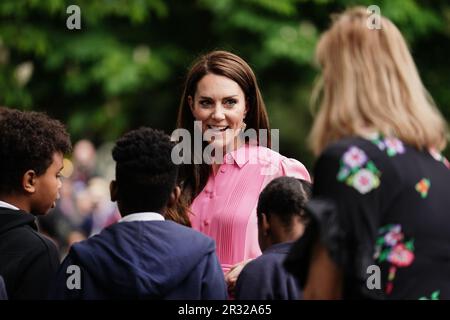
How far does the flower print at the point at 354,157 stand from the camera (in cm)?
369

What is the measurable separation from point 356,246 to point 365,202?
5.4 inches

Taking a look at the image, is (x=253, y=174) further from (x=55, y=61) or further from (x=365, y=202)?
(x=55, y=61)

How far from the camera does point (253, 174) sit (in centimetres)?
560

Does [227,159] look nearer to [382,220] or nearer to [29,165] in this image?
[29,165]

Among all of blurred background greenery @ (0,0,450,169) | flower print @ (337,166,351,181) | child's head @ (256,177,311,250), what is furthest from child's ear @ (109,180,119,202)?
blurred background greenery @ (0,0,450,169)

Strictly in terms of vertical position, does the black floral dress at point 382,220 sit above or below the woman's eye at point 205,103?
below

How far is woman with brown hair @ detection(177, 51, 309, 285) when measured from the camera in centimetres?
541

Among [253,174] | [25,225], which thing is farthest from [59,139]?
[253,174]

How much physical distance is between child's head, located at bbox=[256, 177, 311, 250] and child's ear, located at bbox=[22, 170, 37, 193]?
3.51 feet

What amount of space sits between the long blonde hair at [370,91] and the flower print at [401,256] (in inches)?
13.1

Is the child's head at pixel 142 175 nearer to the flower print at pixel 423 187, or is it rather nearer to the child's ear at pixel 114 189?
the child's ear at pixel 114 189

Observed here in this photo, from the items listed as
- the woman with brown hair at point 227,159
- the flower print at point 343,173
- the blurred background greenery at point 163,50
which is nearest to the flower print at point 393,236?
the flower print at point 343,173

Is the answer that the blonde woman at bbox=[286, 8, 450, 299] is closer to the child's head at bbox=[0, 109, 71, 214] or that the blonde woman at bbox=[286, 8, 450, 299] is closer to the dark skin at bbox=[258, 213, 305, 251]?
the dark skin at bbox=[258, 213, 305, 251]
